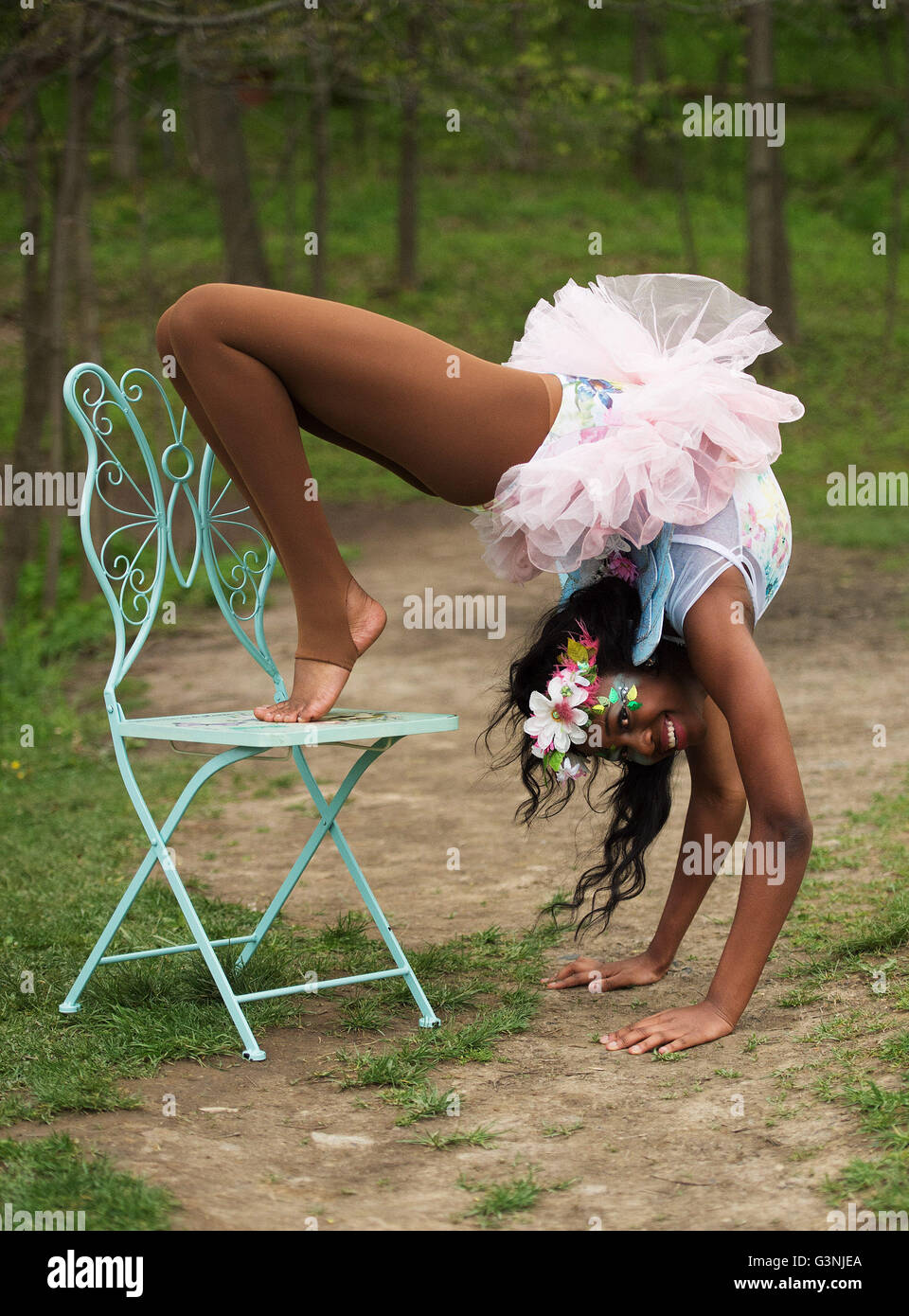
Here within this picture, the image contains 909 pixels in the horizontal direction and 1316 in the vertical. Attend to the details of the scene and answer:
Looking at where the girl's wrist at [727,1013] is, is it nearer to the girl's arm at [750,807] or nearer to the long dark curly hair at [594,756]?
the girl's arm at [750,807]

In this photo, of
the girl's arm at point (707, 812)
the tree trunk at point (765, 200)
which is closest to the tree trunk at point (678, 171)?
the tree trunk at point (765, 200)

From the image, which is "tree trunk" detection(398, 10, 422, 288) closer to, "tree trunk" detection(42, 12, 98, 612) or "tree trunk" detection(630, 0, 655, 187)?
"tree trunk" detection(630, 0, 655, 187)

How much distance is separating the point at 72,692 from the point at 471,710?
2332 mm

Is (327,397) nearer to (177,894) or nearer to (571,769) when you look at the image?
(571,769)

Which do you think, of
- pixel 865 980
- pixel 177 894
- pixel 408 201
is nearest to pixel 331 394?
pixel 177 894

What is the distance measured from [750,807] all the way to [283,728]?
3.10ft

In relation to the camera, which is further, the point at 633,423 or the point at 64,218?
the point at 64,218

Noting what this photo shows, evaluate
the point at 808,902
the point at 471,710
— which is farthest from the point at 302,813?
the point at 808,902

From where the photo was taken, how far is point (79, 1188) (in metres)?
2.22

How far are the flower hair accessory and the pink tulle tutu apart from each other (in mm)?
188

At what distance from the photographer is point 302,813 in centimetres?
523

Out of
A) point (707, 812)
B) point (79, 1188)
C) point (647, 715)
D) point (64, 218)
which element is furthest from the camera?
point (64, 218)
